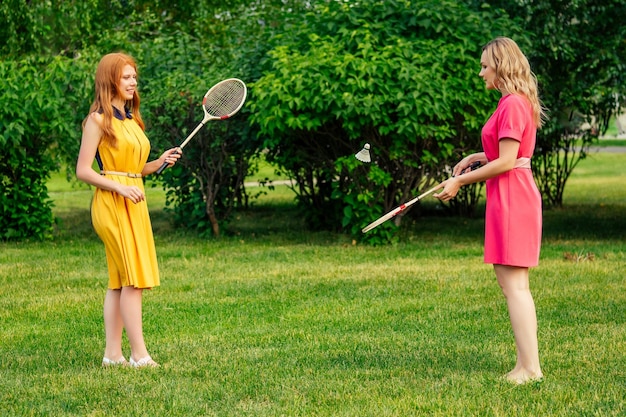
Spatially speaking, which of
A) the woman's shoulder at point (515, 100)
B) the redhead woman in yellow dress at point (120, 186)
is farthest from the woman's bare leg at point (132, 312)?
the woman's shoulder at point (515, 100)

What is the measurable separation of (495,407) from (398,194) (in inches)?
274

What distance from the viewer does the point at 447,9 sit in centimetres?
1150

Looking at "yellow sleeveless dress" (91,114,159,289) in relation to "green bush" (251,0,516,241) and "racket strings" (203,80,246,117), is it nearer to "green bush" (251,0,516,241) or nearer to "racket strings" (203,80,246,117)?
"racket strings" (203,80,246,117)

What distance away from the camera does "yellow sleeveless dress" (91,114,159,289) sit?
227 inches

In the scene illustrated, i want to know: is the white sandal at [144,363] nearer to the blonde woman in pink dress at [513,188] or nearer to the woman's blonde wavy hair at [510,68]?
the blonde woman in pink dress at [513,188]

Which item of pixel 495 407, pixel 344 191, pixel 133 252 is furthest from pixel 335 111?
pixel 495 407

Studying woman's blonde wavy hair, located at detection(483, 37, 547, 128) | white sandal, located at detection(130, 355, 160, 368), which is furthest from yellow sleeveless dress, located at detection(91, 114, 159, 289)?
woman's blonde wavy hair, located at detection(483, 37, 547, 128)

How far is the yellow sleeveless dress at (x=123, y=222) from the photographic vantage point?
227 inches

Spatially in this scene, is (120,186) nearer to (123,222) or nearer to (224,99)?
(123,222)

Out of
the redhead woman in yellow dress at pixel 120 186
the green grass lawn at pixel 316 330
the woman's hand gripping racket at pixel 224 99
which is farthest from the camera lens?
the woman's hand gripping racket at pixel 224 99

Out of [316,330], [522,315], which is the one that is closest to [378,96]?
[316,330]

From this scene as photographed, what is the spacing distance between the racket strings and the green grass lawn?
153cm

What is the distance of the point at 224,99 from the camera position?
7.02 m

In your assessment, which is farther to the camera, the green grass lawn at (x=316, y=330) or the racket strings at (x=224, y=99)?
the racket strings at (x=224, y=99)
